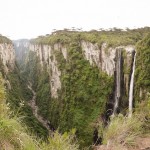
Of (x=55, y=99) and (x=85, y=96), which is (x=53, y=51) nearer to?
(x=55, y=99)

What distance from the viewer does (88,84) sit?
4419 centimetres

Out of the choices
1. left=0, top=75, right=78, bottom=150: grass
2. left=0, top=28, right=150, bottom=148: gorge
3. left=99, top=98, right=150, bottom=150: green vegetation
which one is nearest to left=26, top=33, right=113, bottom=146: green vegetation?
left=0, top=28, right=150, bottom=148: gorge

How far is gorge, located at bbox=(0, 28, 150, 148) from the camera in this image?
1324 inches

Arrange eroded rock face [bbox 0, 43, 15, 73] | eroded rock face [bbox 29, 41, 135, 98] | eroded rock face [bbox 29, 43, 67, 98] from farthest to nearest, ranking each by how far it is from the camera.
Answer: eroded rock face [bbox 0, 43, 15, 73] < eroded rock face [bbox 29, 43, 67, 98] < eroded rock face [bbox 29, 41, 135, 98]

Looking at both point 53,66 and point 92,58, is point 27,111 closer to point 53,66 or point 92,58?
point 92,58

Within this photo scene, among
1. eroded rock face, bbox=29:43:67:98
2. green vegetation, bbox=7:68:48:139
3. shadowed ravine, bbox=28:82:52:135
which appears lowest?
shadowed ravine, bbox=28:82:52:135

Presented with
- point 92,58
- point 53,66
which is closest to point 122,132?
point 92,58

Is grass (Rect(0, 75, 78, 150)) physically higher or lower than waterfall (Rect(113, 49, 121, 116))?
higher

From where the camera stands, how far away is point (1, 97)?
6.72m

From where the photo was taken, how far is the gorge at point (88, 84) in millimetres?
33625

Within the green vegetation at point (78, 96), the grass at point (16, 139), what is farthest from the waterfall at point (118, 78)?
the grass at point (16, 139)

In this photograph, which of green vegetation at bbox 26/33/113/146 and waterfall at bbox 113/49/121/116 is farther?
green vegetation at bbox 26/33/113/146

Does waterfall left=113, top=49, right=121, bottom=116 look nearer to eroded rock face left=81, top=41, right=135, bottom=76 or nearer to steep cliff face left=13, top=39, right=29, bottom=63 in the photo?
eroded rock face left=81, top=41, right=135, bottom=76

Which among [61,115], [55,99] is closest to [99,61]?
[61,115]
